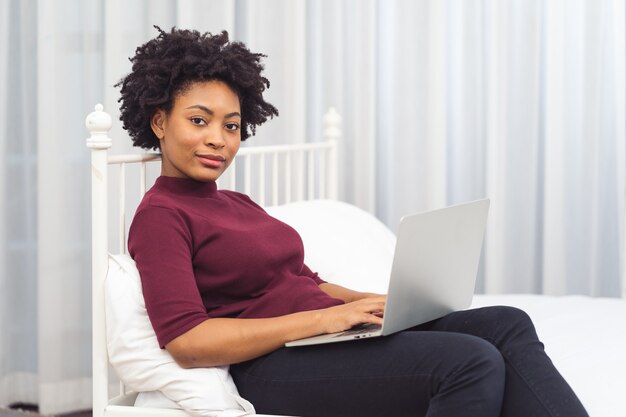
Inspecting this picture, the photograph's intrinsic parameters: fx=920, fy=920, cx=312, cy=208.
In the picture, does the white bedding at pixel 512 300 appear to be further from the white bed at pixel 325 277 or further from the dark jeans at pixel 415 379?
the dark jeans at pixel 415 379

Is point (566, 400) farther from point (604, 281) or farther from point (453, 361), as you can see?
point (604, 281)

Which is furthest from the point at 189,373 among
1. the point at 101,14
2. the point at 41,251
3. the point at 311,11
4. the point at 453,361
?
the point at 311,11

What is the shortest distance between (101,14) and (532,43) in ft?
4.16

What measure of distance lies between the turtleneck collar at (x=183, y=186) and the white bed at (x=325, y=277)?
0.09 metres

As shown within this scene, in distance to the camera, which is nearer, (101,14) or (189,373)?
(189,373)

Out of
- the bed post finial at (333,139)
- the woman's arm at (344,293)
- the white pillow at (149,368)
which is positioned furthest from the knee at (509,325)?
the bed post finial at (333,139)

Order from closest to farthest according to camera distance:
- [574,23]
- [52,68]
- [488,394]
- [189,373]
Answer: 1. [488,394]
2. [189,373]
3. [52,68]
4. [574,23]

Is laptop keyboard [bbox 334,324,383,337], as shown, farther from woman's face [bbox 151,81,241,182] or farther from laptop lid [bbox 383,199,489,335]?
woman's face [bbox 151,81,241,182]

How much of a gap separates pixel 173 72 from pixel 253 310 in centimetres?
41

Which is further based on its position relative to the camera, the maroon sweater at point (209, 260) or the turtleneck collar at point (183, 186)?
the turtleneck collar at point (183, 186)

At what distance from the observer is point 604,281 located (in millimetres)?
2799

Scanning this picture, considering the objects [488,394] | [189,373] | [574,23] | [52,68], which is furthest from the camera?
[574,23]

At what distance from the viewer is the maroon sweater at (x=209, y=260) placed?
1345 mm

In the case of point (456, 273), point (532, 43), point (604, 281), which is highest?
point (532, 43)
